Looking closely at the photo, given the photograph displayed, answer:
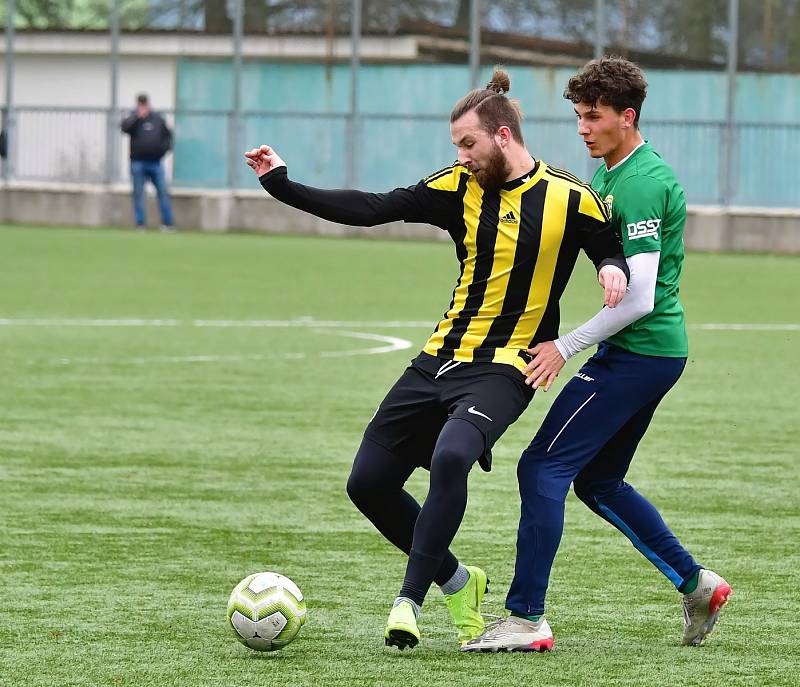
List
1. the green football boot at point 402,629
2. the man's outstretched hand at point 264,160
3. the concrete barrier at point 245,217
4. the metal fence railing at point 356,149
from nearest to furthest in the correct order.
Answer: the green football boot at point 402,629 → the man's outstretched hand at point 264,160 → the concrete barrier at point 245,217 → the metal fence railing at point 356,149

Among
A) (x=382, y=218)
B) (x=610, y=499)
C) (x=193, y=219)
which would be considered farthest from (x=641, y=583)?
(x=193, y=219)

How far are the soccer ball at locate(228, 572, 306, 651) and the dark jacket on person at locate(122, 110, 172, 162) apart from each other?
25.4m

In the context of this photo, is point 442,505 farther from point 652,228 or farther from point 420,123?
point 420,123

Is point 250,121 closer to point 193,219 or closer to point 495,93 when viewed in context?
point 193,219

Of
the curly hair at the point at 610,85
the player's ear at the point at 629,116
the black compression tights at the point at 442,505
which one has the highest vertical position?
the curly hair at the point at 610,85

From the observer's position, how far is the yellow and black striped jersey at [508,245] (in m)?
5.53

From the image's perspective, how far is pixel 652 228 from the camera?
5363 millimetres

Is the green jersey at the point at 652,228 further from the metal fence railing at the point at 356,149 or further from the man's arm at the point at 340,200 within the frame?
the metal fence railing at the point at 356,149

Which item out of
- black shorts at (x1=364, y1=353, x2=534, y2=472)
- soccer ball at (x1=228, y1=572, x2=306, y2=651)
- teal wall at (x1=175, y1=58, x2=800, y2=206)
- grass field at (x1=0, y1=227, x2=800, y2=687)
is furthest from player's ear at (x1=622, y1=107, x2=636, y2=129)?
teal wall at (x1=175, y1=58, x2=800, y2=206)

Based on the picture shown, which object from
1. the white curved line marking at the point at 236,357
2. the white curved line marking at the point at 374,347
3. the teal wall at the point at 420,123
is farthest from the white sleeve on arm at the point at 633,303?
the teal wall at the point at 420,123

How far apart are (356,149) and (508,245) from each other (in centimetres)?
2710

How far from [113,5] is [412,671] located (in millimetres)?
30964

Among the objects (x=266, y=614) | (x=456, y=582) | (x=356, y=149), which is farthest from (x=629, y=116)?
(x=356, y=149)

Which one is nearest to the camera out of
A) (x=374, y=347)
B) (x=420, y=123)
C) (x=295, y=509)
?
(x=295, y=509)
